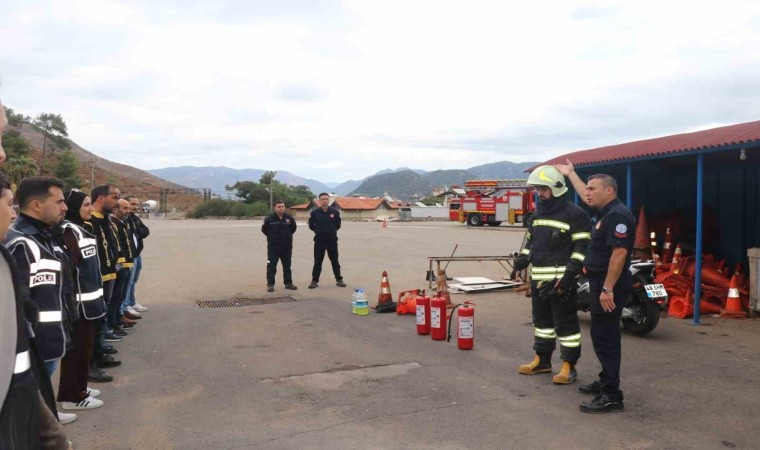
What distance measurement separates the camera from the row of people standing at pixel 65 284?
7.23 feet

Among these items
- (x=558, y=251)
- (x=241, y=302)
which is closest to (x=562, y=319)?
(x=558, y=251)

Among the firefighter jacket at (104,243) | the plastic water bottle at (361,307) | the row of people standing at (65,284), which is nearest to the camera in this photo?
the row of people standing at (65,284)

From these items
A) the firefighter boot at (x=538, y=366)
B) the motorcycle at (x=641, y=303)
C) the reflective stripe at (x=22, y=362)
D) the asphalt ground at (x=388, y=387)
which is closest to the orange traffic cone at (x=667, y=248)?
the asphalt ground at (x=388, y=387)

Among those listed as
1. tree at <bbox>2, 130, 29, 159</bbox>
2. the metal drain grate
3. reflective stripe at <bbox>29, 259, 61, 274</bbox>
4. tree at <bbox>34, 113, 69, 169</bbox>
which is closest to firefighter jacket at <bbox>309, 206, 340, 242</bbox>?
the metal drain grate

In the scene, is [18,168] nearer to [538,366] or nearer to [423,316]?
[423,316]

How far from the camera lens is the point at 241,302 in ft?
33.5

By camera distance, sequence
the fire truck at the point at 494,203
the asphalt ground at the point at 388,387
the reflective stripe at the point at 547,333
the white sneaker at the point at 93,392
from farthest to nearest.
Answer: the fire truck at the point at 494,203 < the reflective stripe at the point at 547,333 < the white sneaker at the point at 93,392 < the asphalt ground at the point at 388,387

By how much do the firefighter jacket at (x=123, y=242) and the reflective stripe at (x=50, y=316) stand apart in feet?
13.4

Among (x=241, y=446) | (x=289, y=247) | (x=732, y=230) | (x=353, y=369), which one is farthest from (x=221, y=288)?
(x=732, y=230)

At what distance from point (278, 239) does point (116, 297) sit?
4.51 metres

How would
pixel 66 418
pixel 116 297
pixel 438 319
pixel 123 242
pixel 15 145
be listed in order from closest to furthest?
pixel 66 418 < pixel 438 319 < pixel 116 297 < pixel 123 242 < pixel 15 145

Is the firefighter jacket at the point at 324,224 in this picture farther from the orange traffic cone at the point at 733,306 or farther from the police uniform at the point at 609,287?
the police uniform at the point at 609,287

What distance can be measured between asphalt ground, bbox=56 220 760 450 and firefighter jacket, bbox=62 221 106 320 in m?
0.86

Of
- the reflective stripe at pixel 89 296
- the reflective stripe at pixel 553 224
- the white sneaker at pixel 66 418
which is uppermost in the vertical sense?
the reflective stripe at pixel 553 224
